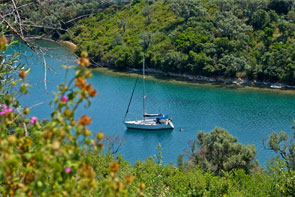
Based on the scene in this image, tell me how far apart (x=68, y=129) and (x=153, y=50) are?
39.7 m

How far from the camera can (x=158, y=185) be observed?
934 centimetres

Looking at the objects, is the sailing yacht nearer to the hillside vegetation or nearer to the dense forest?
the dense forest

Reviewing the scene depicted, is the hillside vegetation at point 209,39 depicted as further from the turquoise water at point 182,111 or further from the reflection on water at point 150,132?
the reflection on water at point 150,132

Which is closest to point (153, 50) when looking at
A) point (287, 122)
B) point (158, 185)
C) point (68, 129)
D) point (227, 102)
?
point (227, 102)

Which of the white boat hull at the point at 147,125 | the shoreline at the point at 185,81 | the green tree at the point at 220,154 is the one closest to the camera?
the green tree at the point at 220,154

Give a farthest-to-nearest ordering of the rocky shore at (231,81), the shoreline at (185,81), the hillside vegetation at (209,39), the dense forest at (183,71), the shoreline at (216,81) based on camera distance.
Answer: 1. the hillside vegetation at (209,39)
2. the rocky shore at (231,81)
3. the shoreline at (216,81)
4. the shoreline at (185,81)
5. the dense forest at (183,71)

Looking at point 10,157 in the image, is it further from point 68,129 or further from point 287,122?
point 287,122

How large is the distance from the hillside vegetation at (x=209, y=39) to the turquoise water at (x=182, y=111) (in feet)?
10.5

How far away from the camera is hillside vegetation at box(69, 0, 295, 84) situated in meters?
36.5

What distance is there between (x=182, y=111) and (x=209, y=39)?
13844 mm

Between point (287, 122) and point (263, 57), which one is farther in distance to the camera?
point (263, 57)

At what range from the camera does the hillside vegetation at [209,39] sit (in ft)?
120

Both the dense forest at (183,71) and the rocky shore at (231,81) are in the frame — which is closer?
the dense forest at (183,71)

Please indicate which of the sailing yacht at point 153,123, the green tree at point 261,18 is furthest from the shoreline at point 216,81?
the sailing yacht at point 153,123
